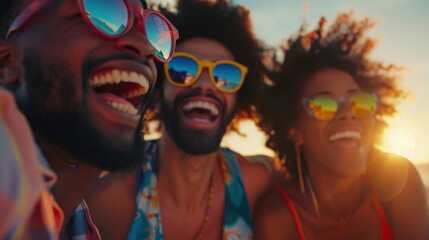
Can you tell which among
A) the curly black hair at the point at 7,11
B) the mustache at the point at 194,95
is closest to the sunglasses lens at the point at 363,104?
the mustache at the point at 194,95

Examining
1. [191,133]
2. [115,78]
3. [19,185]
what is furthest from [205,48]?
[19,185]

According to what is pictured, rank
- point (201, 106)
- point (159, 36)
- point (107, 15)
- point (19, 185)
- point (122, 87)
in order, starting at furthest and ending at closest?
point (201, 106), point (159, 36), point (122, 87), point (107, 15), point (19, 185)

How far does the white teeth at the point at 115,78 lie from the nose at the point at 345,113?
2.30 m

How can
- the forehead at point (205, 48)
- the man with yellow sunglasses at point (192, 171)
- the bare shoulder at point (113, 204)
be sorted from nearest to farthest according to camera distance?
the bare shoulder at point (113, 204) → the man with yellow sunglasses at point (192, 171) → the forehead at point (205, 48)

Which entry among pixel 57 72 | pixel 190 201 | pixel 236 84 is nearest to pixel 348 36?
pixel 236 84

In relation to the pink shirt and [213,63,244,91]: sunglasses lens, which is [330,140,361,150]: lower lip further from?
the pink shirt

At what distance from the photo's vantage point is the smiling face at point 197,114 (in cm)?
348

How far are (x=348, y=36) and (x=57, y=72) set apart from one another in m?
3.45

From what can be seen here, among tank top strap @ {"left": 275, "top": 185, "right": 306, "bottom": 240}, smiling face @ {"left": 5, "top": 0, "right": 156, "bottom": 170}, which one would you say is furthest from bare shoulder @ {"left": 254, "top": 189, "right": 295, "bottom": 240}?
smiling face @ {"left": 5, "top": 0, "right": 156, "bottom": 170}

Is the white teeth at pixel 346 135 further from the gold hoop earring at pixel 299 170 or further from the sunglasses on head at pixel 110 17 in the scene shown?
the sunglasses on head at pixel 110 17

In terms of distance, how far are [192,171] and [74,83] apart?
2130mm

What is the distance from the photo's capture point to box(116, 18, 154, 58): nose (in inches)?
70.6

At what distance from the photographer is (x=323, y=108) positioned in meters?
3.69

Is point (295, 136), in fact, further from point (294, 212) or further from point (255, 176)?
point (294, 212)
